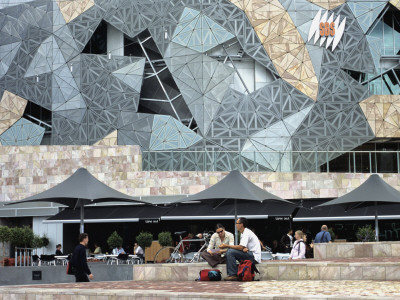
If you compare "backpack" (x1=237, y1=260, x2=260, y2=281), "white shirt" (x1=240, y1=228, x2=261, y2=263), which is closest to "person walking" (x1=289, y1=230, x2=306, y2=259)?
"white shirt" (x1=240, y1=228, x2=261, y2=263)

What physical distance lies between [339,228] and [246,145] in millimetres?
5445

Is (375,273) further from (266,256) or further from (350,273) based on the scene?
(266,256)

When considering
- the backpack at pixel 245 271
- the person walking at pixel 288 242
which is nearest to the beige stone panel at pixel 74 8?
the person walking at pixel 288 242

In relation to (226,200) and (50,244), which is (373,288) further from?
(50,244)

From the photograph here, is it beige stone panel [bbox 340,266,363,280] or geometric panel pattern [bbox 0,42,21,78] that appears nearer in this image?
beige stone panel [bbox 340,266,363,280]

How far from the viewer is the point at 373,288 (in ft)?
48.1

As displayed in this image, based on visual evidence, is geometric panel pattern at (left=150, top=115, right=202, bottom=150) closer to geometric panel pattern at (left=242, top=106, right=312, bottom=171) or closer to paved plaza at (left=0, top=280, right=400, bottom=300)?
geometric panel pattern at (left=242, top=106, right=312, bottom=171)

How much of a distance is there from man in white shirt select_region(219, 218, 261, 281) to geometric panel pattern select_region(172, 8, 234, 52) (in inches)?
893

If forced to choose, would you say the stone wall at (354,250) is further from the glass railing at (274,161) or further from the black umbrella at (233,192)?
the glass railing at (274,161)

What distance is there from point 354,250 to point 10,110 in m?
25.3

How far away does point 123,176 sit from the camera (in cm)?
3591

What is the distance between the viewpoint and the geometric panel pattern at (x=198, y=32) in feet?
131

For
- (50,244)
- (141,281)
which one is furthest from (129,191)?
(141,281)

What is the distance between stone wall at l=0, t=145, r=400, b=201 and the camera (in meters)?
35.2
